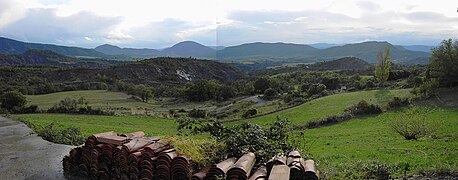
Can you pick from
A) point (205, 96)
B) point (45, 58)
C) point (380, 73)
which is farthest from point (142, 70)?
point (45, 58)

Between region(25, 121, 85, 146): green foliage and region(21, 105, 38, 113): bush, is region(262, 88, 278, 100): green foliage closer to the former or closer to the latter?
region(21, 105, 38, 113): bush

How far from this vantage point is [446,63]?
130 feet

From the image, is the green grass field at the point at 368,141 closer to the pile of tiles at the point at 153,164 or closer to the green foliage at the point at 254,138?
the green foliage at the point at 254,138

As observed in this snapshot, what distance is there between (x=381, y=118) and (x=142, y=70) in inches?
3845

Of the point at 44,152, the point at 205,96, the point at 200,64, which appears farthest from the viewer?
the point at 200,64

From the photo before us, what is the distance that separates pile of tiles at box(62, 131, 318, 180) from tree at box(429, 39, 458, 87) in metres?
36.5

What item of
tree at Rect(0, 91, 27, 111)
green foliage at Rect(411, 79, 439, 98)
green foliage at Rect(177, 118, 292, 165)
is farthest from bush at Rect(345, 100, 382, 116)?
tree at Rect(0, 91, 27, 111)

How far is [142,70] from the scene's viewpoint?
119 m

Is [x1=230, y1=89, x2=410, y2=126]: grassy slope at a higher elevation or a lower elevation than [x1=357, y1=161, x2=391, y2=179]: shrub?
lower

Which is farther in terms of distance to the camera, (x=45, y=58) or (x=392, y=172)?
(x=45, y=58)

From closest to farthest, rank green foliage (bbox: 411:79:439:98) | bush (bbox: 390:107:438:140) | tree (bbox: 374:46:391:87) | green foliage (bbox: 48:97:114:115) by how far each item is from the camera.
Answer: bush (bbox: 390:107:438:140) → green foliage (bbox: 411:79:439:98) → green foliage (bbox: 48:97:114:115) → tree (bbox: 374:46:391:87)

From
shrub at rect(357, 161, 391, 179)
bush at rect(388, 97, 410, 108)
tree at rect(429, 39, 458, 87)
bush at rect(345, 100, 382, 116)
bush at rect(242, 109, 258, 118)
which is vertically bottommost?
bush at rect(242, 109, 258, 118)

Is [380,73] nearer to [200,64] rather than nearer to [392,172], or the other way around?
[392,172]

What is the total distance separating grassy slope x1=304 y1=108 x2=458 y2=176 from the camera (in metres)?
12.4
